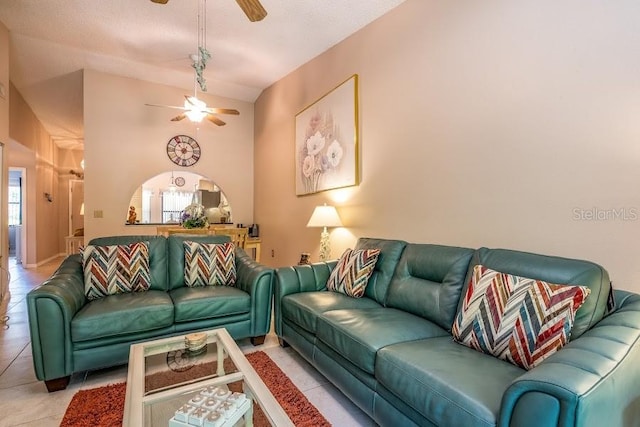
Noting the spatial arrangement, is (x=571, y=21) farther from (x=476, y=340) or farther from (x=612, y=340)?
(x=476, y=340)

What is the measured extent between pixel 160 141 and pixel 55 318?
360 centimetres

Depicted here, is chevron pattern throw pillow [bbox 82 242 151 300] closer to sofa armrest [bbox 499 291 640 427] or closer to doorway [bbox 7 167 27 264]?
sofa armrest [bbox 499 291 640 427]

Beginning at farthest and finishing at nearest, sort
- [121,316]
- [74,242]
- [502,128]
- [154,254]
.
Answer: [74,242]
[154,254]
[121,316]
[502,128]

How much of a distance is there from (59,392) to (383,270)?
7.35 ft

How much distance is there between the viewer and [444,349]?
151 centimetres

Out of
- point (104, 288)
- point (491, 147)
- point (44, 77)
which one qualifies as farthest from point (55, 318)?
point (44, 77)

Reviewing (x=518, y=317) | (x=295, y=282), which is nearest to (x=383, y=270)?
(x=295, y=282)

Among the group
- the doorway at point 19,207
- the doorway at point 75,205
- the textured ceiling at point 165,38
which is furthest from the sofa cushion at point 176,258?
the doorway at point 75,205

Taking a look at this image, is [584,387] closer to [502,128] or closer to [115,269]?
A: [502,128]

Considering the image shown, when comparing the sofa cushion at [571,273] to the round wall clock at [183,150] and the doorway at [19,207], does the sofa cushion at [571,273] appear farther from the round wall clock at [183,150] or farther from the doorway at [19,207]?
the doorway at [19,207]

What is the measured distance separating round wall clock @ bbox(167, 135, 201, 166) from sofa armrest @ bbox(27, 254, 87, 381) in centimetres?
334

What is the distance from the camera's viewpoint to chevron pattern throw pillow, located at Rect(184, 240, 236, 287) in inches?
112

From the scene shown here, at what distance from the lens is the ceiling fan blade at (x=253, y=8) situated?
205 centimetres

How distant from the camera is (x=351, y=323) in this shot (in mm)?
1840
